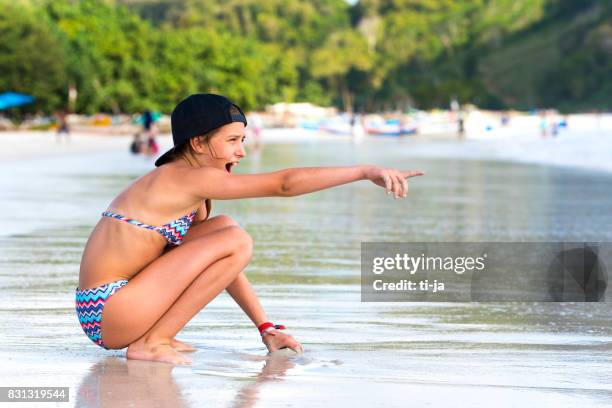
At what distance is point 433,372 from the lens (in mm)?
4969

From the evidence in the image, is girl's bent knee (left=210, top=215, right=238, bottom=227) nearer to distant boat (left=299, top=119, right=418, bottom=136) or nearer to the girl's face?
the girl's face

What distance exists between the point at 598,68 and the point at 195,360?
158 m

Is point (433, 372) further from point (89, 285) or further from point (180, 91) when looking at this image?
point (180, 91)

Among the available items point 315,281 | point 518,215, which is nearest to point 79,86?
point 518,215

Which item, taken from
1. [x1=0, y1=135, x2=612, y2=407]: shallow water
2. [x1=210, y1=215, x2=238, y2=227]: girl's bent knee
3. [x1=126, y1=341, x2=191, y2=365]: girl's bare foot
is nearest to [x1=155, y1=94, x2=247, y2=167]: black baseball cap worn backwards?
[x1=210, y1=215, x2=238, y2=227]: girl's bent knee

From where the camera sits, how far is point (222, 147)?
5.03 m

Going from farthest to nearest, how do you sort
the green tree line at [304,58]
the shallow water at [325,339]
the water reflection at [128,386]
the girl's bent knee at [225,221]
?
the green tree line at [304,58] < the girl's bent knee at [225,221] < the shallow water at [325,339] < the water reflection at [128,386]

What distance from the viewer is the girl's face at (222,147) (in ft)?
16.5

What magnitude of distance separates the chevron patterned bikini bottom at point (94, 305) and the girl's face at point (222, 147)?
23.0 inches

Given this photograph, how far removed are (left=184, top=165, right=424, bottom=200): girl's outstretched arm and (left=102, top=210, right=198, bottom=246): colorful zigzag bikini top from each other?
0.22 metres

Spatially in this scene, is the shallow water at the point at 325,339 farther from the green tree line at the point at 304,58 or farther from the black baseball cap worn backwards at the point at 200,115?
the green tree line at the point at 304,58

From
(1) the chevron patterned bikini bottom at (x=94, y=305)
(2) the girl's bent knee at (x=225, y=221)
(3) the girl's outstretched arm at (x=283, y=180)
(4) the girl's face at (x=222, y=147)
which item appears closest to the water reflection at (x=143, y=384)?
(1) the chevron patterned bikini bottom at (x=94, y=305)

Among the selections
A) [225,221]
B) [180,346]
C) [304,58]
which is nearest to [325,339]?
[180,346]

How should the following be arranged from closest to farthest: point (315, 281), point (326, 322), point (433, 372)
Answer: point (433, 372) → point (326, 322) → point (315, 281)
